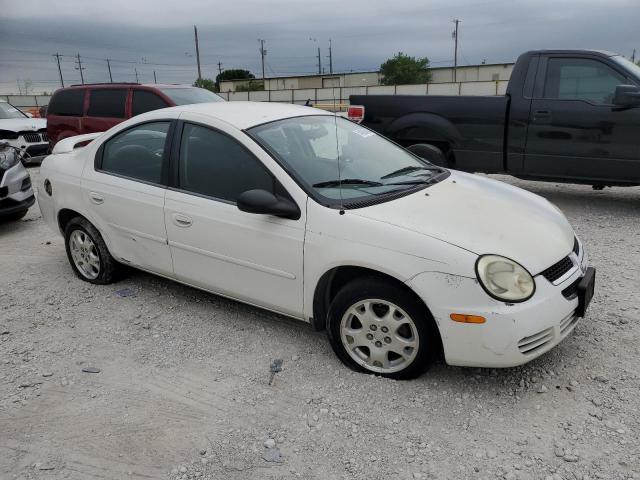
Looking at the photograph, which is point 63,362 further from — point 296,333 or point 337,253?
point 337,253

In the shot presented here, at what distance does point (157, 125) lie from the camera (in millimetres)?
4113

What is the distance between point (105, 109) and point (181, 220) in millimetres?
6171

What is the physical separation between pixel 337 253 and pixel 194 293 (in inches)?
74.5

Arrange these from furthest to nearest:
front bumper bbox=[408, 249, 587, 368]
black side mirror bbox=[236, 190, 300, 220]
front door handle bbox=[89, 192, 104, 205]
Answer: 1. front door handle bbox=[89, 192, 104, 205]
2. black side mirror bbox=[236, 190, 300, 220]
3. front bumper bbox=[408, 249, 587, 368]

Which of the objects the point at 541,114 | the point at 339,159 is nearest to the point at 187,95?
the point at 541,114

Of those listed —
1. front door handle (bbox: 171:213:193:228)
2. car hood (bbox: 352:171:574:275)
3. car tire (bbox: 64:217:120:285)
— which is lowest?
car tire (bbox: 64:217:120:285)

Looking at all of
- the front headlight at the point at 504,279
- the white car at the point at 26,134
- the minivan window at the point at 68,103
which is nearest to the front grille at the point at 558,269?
the front headlight at the point at 504,279

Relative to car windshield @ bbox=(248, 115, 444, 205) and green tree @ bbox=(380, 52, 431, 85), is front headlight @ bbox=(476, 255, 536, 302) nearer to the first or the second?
car windshield @ bbox=(248, 115, 444, 205)

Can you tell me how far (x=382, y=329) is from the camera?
10.1 ft

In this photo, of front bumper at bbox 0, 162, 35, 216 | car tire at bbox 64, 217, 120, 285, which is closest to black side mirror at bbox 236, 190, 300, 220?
car tire at bbox 64, 217, 120, 285

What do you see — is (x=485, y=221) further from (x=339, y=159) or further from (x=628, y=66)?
(x=628, y=66)

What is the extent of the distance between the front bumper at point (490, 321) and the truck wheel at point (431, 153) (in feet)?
14.9

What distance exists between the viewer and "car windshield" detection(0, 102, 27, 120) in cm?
1301

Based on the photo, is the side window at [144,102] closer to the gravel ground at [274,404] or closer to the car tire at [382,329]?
the gravel ground at [274,404]
